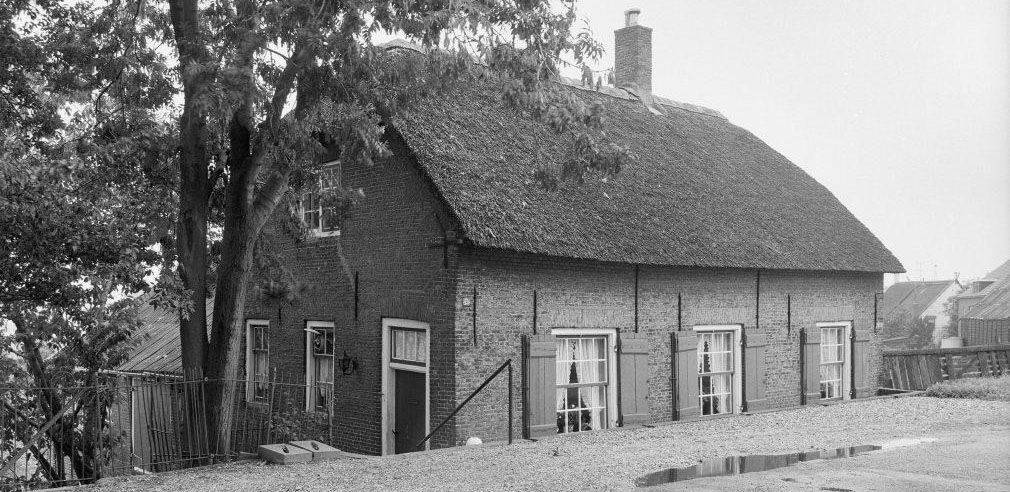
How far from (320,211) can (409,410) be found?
3.85 meters

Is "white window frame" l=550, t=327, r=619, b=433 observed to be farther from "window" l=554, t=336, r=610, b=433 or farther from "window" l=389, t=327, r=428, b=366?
"window" l=389, t=327, r=428, b=366

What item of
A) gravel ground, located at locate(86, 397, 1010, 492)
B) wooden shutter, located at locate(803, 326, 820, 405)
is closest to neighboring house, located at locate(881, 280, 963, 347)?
wooden shutter, located at locate(803, 326, 820, 405)

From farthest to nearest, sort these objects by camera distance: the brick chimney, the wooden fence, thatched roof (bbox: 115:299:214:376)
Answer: the brick chimney → the wooden fence → thatched roof (bbox: 115:299:214:376)

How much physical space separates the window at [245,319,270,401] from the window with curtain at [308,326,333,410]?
1354mm

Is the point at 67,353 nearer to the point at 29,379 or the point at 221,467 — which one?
the point at 29,379

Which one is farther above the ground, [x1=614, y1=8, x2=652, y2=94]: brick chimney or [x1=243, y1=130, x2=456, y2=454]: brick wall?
[x1=614, y1=8, x2=652, y2=94]: brick chimney

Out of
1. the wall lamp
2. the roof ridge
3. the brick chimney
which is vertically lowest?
the wall lamp

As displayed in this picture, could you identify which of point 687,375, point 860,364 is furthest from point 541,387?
point 860,364

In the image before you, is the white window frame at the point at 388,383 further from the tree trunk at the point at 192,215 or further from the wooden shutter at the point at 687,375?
Answer: the wooden shutter at the point at 687,375

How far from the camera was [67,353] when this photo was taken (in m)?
11.1

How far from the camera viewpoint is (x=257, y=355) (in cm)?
1641

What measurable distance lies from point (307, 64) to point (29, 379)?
5981mm

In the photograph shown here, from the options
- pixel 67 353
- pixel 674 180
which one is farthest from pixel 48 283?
pixel 674 180

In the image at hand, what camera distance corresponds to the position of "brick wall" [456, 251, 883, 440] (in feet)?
40.7
